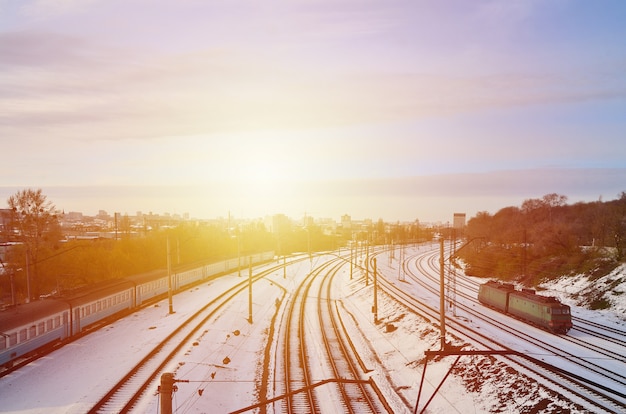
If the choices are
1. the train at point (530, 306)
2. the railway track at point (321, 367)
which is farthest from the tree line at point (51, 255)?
the train at point (530, 306)

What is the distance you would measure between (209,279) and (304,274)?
16668 millimetres

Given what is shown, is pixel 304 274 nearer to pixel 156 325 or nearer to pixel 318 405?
pixel 156 325

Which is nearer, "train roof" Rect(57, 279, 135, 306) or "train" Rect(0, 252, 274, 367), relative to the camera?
"train" Rect(0, 252, 274, 367)

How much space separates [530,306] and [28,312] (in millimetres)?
35974

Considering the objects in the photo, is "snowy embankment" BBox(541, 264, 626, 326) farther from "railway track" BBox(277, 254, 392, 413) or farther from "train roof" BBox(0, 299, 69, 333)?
"train roof" BBox(0, 299, 69, 333)

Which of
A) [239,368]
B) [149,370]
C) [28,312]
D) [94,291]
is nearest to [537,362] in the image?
[239,368]

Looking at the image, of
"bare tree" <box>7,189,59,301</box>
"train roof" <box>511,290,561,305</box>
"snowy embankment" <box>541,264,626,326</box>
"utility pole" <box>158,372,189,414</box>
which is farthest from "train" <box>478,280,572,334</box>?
"bare tree" <box>7,189,59,301</box>

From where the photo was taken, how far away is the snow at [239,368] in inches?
826

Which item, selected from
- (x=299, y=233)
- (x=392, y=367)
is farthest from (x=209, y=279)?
(x=299, y=233)

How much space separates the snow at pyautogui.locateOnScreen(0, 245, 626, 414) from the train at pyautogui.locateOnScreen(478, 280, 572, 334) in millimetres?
1074

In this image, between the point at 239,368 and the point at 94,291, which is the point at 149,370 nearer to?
the point at 239,368

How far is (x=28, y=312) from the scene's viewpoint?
91.1ft

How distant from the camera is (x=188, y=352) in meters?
29.4

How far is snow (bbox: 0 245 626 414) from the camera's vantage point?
21.0 meters
